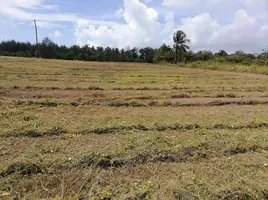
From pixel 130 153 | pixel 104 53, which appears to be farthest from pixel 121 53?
pixel 130 153

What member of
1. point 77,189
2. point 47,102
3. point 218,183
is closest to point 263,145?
point 218,183

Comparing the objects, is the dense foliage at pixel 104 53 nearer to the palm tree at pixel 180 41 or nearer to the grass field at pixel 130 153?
the palm tree at pixel 180 41

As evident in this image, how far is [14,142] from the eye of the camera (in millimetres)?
3629

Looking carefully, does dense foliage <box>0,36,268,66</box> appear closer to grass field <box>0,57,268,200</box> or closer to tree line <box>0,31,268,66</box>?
tree line <box>0,31,268,66</box>

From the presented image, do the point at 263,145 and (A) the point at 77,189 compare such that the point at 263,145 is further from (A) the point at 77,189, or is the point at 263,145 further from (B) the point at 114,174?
(A) the point at 77,189

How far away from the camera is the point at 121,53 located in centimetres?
5338

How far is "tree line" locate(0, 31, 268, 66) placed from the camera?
42.7m

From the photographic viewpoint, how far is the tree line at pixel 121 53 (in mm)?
42688

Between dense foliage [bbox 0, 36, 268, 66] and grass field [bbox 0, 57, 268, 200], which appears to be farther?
dense foliage [bbox 0, 36, 268, 66]

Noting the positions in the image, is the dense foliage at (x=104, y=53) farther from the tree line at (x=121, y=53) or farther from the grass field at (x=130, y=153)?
the grass field at (x=130, y=153)

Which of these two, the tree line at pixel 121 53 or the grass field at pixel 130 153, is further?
the tree line at pixel 121 53

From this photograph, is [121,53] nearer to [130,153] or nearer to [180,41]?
[180,41]

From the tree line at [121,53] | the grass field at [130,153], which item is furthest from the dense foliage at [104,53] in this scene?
the grass field at [130,153]

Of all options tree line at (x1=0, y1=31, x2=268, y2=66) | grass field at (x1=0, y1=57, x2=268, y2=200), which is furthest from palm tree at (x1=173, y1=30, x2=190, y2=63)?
grass field at (x1=0, y1=57, x2=268, y2=200)
